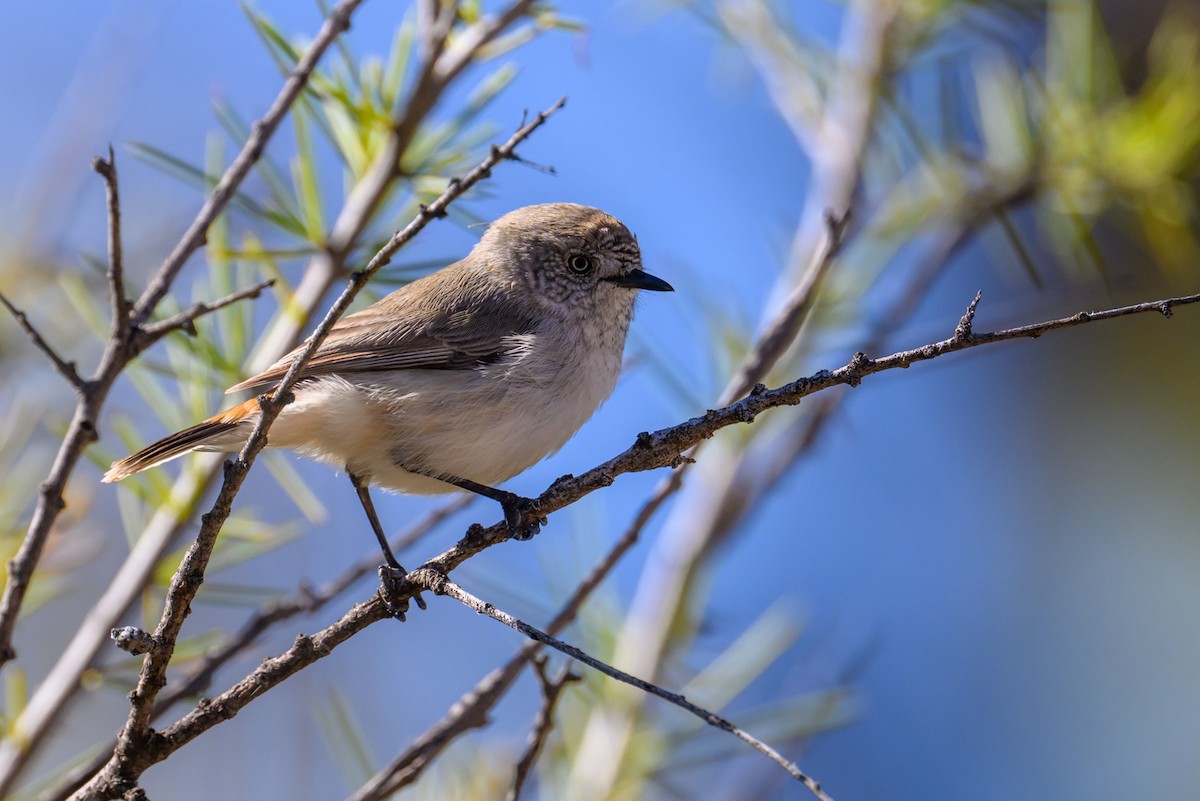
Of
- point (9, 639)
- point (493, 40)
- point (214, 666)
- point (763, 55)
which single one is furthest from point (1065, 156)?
point (9, 639)

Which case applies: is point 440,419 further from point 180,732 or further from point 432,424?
point 180,732

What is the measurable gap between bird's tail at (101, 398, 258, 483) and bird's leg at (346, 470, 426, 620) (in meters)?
0.42

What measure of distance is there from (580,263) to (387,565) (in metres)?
1.43

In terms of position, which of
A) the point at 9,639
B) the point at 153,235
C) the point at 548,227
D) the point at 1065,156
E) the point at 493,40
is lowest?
the point at 9,639

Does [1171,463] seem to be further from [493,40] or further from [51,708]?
[51,708]

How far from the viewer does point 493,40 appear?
2.56 metres

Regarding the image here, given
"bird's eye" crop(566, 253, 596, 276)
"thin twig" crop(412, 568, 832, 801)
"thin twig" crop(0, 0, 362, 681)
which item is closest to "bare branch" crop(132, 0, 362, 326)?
"thin twig" crop(0, 0, 362, 681)

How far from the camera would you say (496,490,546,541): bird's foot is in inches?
76.3

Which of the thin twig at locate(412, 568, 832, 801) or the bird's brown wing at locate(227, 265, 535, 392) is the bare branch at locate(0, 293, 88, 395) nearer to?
the thin twig at locate(412, 568, 832, 801)

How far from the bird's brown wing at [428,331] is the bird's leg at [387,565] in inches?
12.8

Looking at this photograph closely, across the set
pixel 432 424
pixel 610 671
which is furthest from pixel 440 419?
pixel 610 671

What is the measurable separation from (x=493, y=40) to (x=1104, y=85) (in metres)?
1.54

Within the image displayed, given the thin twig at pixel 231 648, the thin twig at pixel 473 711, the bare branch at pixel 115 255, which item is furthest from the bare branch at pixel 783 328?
the bare branch at pixel 115 255

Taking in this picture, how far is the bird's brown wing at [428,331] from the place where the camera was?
3.15m
